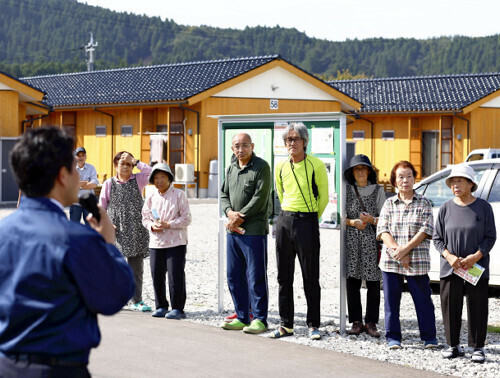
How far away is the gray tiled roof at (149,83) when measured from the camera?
32844 millimetres

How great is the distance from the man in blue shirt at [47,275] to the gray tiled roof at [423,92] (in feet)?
108

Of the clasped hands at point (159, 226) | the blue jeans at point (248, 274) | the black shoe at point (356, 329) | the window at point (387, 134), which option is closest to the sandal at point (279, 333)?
the blue jeans at point (248, 274)

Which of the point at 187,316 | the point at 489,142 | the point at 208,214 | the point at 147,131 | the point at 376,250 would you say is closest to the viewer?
the point at 376,250

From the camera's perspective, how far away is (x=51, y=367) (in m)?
3.04

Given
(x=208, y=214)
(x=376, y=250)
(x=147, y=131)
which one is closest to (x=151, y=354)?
(x=376, y=250)

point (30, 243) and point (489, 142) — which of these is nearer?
point (30, 243)

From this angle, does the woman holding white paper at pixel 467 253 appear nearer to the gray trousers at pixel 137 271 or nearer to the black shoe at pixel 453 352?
the black shoe at pixel 453 352

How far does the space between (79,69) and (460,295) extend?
9342 cm

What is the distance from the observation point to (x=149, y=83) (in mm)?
35250

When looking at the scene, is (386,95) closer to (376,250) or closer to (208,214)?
(208,214)

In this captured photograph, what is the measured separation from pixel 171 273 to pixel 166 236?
0.38 meters

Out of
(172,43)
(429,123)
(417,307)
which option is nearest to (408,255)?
(417,307)

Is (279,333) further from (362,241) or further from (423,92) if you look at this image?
(423,92)

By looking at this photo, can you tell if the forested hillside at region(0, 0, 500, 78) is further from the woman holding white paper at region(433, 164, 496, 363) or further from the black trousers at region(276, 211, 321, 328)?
the woman holding white paper at region(433, 164, 496, 363)
